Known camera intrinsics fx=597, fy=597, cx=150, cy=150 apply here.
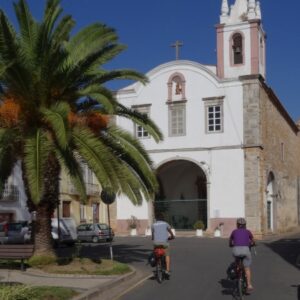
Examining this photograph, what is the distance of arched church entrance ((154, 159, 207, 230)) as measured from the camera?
43906 millimetres

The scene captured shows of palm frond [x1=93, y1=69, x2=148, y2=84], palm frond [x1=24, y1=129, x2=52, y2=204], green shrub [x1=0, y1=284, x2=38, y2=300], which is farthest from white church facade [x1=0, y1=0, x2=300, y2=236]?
green shrub [x1=0, y1=284, x2=38, y2=300]

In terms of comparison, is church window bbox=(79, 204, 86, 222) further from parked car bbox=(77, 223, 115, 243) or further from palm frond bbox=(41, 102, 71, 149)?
palm frond bbox=(41, 102, 71, 149)

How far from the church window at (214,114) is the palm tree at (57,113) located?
74.5 feet

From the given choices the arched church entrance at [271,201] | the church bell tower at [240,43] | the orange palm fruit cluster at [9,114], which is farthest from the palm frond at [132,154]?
the arched church entrance at [271,201]

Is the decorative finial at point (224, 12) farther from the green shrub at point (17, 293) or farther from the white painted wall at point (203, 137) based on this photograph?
the green shrub at point (17, 293)

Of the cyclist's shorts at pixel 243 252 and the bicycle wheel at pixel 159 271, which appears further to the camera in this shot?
the bicycle wheel at pixel 159 271

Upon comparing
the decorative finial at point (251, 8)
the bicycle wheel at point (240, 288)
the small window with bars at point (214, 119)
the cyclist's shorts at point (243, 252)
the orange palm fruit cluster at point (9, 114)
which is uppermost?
the decorative finial at point (251, 8)

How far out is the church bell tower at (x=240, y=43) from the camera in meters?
39.8

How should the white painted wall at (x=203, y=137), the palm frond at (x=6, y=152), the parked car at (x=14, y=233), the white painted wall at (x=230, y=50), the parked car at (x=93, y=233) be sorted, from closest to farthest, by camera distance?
1. the palm frond at (x=6, y=152)
2. the parked car at (x=14, y=233)
3. the parked car at (x=93, y=233)
4. the white painted wall at (x=203, y=137)
5. the white painted wall at (x=230, y=50)

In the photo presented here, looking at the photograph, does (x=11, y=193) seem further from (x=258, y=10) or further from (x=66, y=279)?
(x=66, y=279)

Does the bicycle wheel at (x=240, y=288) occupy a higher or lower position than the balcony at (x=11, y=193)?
lower

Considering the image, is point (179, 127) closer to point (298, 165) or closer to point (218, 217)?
point (218, 217)

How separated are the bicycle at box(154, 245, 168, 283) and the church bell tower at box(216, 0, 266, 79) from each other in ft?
87.6

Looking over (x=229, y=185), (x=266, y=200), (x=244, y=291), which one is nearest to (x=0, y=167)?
(x=244, y=291)
